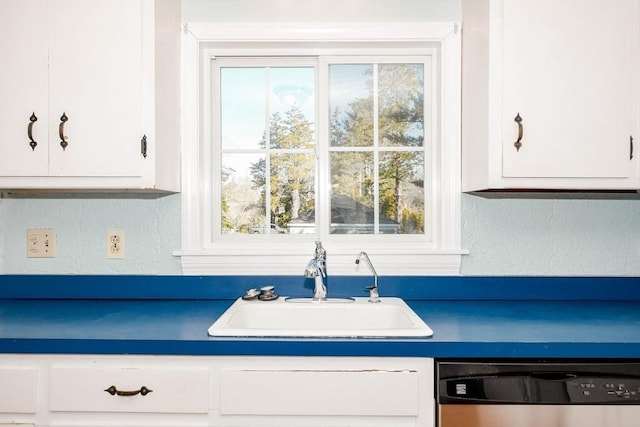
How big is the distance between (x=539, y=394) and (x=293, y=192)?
1164mm

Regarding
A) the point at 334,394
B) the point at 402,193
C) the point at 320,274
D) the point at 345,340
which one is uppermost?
the point at 402,193

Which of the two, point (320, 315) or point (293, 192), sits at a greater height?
point (293, 192)

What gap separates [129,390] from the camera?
1.21m

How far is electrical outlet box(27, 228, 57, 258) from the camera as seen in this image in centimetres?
181

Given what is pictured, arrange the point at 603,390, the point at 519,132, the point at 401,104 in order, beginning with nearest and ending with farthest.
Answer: the point at 603,390, the point at 519,132, the point at 401,104

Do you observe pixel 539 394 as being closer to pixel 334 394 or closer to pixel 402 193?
pixel 334 394

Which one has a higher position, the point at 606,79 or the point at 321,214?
the point at 606,79

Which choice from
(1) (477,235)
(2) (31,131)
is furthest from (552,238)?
(2) (31,131)

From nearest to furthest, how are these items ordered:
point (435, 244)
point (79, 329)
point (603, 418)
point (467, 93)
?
point (603, 418)
point (79, 329)
point (467, 93)
point (435, 244)

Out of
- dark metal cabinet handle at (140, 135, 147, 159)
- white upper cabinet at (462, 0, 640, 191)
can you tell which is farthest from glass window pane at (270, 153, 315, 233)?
white upper cabinet at (462, 0, 640, 191)

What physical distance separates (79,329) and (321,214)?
3.18ft

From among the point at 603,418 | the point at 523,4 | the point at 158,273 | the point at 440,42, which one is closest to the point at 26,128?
the point at 158,273

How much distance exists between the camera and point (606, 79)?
4.88ft

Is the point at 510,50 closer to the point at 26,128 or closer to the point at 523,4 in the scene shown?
the point at 523,4
